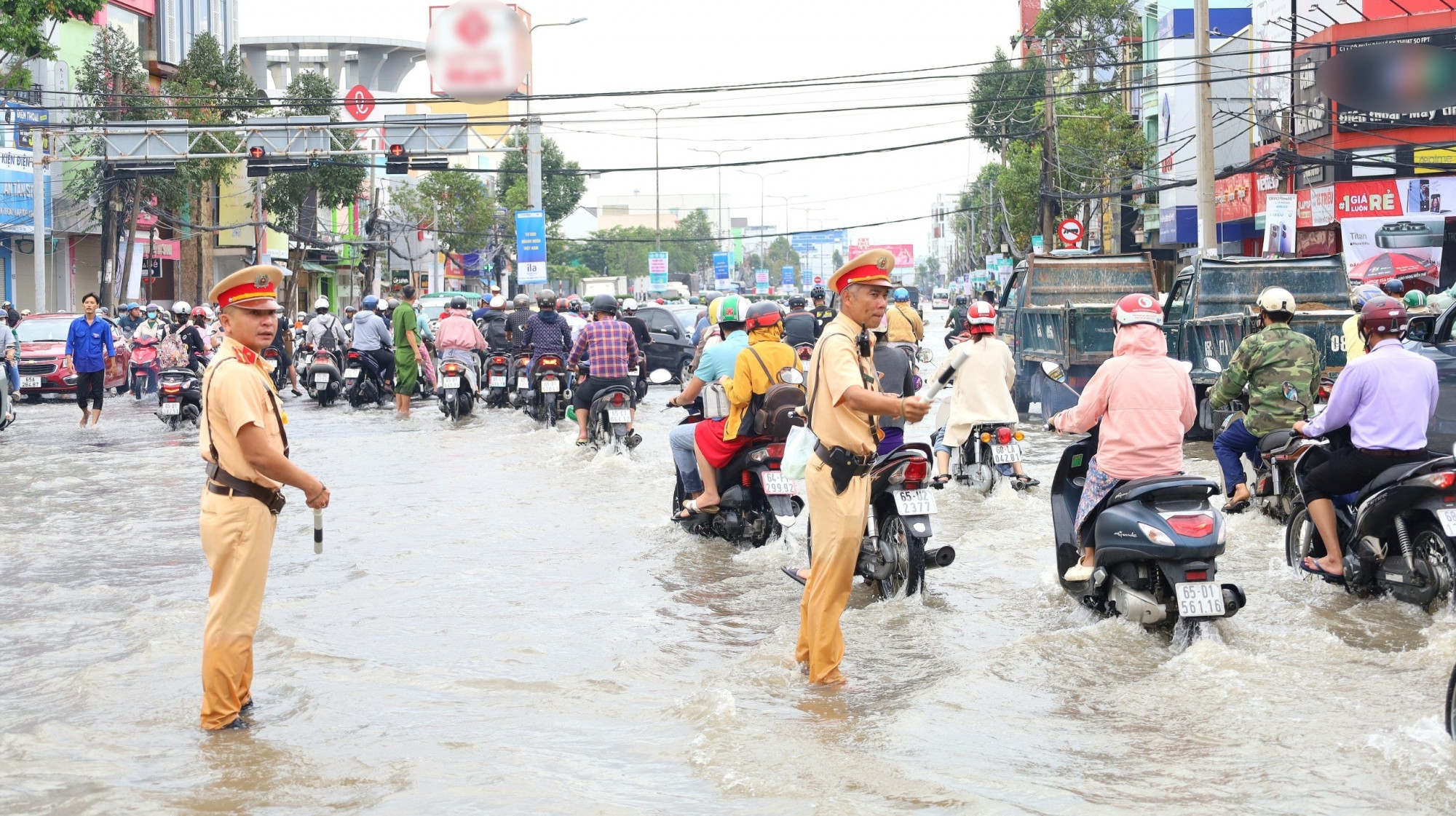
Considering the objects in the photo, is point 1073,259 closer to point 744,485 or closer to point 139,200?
point 744,485

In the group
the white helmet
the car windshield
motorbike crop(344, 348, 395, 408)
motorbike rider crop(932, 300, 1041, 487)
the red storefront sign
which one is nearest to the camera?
the white helmet

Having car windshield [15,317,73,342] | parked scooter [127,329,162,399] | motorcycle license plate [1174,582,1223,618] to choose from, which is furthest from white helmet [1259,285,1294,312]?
car windshield [15,317,73,342]

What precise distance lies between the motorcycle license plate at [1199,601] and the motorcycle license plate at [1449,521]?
1228 mm

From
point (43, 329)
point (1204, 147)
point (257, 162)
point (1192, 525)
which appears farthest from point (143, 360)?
point (1192, 525)

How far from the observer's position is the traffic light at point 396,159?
3125 cm

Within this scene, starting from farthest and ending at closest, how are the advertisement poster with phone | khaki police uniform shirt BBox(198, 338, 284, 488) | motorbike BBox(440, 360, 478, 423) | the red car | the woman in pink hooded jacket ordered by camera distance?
the advertisement poster with phone, the red car, motorbike BBox(440, 360, 478, 423), the woman in pink hooded jacket, khaki police uniform shirt BBox(198, 338, 284, 488)

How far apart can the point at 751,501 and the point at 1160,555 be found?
11.7ft

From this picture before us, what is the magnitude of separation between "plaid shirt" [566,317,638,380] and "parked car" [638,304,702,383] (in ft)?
34.1

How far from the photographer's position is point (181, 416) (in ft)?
60.6

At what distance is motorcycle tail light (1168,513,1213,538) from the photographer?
624 centimetres

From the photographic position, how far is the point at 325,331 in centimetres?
2342

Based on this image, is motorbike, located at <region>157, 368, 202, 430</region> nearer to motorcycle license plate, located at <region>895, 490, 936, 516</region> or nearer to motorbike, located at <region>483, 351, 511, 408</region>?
motorbike, located at <region>483, 351, 511, 408</region>

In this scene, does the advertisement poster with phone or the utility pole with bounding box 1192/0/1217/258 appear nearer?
the utility pole with bounding box 1192/0/1217/258

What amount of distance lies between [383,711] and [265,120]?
29077 millimetres
